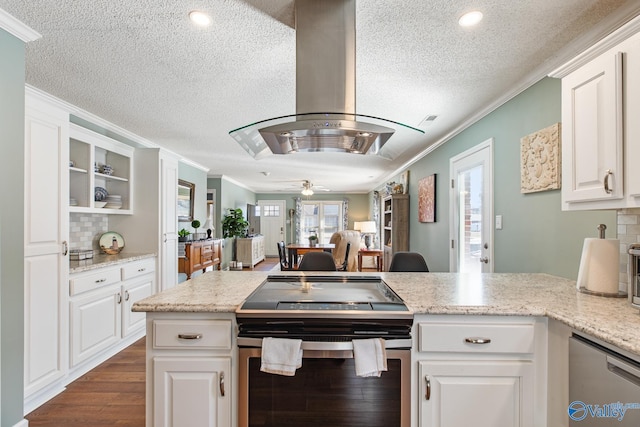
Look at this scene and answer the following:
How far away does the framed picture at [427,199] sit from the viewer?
425 cm

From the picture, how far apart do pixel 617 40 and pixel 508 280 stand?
4.34 ft

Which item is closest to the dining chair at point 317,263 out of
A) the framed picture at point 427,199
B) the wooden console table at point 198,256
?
the framed picture at point 427,199

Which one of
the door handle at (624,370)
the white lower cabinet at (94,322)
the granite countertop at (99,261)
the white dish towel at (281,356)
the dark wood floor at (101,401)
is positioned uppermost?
the granite countertop at (99,261)

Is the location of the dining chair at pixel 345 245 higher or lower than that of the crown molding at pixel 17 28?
lower

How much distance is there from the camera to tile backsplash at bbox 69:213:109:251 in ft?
10.2

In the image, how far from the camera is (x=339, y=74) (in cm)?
155

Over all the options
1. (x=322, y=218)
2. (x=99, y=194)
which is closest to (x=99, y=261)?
(x=99, y=194)

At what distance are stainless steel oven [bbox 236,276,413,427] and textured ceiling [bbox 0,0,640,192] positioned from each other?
1019 mm

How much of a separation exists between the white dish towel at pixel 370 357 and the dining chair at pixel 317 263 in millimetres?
1213

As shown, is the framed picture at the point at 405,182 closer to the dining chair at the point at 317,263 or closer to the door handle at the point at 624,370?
the dining chair at the point at 317,263

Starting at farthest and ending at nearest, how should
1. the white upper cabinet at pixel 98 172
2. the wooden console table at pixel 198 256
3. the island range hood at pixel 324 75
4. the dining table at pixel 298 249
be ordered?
the dining table at pixel 298 249 → the wooden console table at pixel 198 256 → the white upper cabinet at pixel 98 172 → the island range hood at pixel 324 75

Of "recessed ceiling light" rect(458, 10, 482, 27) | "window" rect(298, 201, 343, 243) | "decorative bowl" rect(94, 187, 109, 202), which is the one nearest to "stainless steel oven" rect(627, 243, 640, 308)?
"recessed ceiling light" rect(458, 10, 482, 27)

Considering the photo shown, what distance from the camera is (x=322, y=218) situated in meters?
10.7

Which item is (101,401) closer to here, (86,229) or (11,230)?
(11,230)
